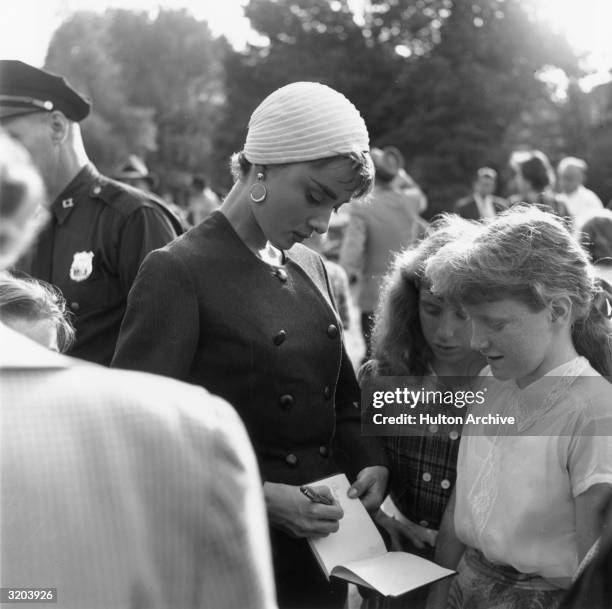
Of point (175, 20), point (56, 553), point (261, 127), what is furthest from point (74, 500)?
point (175, 20)

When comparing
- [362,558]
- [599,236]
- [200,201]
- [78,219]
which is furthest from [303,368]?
[200,201]

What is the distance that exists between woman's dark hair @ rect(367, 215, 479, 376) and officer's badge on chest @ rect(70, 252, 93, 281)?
971 mm

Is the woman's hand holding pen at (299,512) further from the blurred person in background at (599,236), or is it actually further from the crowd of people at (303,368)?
the blurred person in background at (599,236)

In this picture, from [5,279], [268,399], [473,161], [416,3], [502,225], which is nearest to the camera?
[268,399]

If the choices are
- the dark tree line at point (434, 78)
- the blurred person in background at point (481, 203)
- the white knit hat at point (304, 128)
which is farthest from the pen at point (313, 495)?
the dark tree line at point (434, 78)

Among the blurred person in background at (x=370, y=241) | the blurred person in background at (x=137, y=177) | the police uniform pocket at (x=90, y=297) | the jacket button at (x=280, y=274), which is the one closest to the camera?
the jacket button at (x=280, y=274)

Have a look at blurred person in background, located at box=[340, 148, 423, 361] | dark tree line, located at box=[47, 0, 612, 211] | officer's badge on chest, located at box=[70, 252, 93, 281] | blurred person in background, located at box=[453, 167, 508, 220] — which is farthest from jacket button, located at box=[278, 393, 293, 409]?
dark tree line, located at box=[47, 0, 612, 211]

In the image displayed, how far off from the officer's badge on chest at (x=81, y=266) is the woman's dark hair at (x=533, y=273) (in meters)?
1.24

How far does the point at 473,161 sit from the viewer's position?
30.3 meters

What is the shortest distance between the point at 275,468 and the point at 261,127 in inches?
32.3

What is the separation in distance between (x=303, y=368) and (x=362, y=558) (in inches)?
18.7

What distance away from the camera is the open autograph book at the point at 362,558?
2.06 m

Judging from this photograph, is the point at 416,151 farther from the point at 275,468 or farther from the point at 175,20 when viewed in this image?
Answer: the point at 175,20

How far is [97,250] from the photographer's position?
303cm
